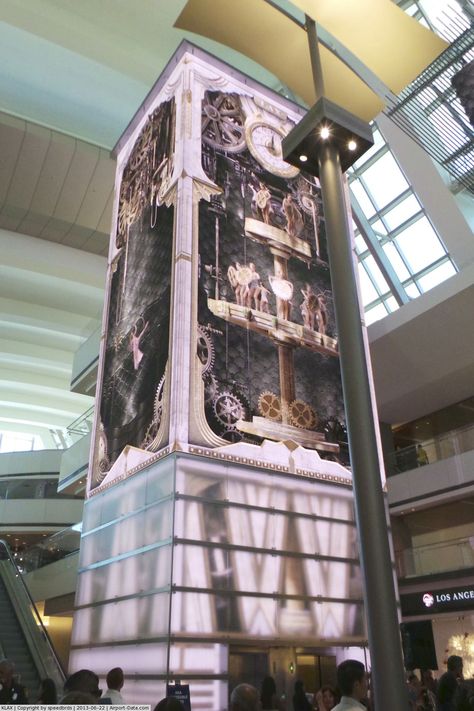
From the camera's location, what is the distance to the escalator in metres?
10.6

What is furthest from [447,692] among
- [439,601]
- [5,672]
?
[439,601]

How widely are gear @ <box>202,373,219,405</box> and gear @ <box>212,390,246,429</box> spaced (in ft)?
0.25

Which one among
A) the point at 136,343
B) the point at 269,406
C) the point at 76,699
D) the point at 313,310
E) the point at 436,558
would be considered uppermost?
the point at 313,310

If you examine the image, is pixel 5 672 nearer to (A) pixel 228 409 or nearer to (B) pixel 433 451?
(A) pixel 228 409

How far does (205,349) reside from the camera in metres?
10.2

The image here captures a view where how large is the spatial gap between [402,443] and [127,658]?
49.2 feet

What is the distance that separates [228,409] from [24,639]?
222 inches

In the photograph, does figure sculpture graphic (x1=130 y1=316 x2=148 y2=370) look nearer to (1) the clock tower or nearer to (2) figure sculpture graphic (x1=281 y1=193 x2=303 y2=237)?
(1) the clock tower

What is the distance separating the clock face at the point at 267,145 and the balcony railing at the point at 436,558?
9402 millimetres

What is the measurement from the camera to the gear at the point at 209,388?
390 inches

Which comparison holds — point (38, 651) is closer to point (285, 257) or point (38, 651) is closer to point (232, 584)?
point (232, 584)

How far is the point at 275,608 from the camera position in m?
9.36

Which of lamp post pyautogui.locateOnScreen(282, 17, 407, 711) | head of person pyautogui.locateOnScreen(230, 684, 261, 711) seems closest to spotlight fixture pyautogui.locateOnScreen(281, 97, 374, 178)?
lamp post pyautogui.locateOnScreen(282, 17, 407, 711)

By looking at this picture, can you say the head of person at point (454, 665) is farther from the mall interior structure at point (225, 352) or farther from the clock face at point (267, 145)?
the clock face at point (267, 145)
